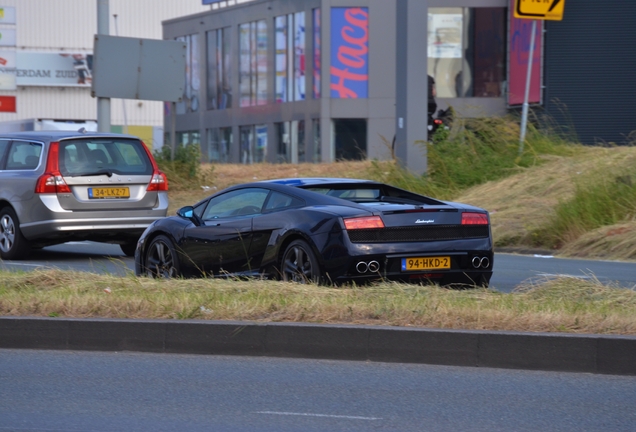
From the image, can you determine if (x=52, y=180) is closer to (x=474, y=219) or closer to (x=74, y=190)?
(x=74, y=190)

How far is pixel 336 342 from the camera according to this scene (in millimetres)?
7430

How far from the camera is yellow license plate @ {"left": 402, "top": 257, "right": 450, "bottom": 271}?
9.17 metres

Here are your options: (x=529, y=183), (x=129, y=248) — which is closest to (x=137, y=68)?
(x=529, y=183)

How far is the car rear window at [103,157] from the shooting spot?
13.8m

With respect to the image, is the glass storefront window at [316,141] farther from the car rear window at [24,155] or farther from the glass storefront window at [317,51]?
the car rear window at [24,155]

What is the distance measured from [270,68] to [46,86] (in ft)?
126

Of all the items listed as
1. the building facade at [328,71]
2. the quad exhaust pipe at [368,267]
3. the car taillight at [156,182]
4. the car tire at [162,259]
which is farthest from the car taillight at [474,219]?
the building facade at [328,71]

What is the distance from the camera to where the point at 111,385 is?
6.68 m

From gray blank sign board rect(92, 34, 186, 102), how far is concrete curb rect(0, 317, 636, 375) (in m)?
15.7

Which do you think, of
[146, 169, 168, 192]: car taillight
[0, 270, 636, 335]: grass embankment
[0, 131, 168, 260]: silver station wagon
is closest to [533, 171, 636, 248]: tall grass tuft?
[146, 169, 168, 192]: car taillight

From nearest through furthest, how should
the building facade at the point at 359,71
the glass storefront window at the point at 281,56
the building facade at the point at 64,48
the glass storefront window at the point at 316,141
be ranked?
the building facade at the point at 359,71, the glass storefront window at the point at 316,141, the glass storefront window at the point at 281,56, the building facade at the point at 64,48

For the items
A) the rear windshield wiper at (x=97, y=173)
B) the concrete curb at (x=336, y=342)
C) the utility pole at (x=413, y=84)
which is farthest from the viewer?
the utility pole at (x=413, y=84)

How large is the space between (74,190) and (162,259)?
3.27 m

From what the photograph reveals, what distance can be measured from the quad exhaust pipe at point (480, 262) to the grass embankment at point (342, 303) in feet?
1.63
